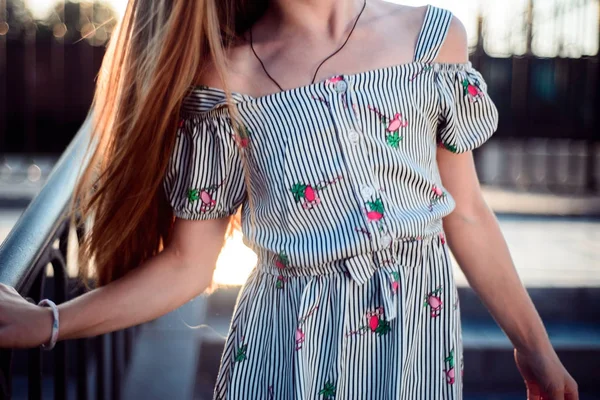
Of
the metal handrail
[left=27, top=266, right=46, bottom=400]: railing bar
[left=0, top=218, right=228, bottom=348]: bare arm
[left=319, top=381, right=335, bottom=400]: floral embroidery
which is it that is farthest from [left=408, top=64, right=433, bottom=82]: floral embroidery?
[left=27, top=266, right=46, bottom=400]: railing bar

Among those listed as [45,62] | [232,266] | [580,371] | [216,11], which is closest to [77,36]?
[45,62]

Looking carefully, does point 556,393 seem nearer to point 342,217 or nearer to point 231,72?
point 342,217

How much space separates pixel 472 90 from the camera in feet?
4.47

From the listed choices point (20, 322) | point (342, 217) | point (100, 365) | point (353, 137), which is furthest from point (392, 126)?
point (100, 365)

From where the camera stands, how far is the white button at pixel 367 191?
125 centimetres

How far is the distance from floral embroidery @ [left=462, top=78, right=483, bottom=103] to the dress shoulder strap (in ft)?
0.26

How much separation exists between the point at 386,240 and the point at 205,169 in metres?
0.36

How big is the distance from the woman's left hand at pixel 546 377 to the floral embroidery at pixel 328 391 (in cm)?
41

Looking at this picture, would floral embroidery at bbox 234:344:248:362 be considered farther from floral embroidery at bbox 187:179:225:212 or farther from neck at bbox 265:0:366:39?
neck at bbox 265:0:366:39

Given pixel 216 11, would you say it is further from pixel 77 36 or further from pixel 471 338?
pixel 77 36

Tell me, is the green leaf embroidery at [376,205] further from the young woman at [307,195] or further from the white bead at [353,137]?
the white bead at [353,137]

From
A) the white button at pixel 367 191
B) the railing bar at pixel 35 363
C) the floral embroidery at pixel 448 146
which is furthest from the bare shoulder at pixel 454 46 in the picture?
the railing bar at pixel 35 363

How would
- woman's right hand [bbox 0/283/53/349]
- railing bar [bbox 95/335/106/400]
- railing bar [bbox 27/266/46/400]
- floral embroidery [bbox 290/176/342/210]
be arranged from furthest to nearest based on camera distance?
1. railing bar [bbox 95/335/106/400]
2. railing bar [bbox 27/266/46/400]
3. floral embroidery [bbox 290/176/342/210]
4. woman's right hand [bbox 0/283/53/349]

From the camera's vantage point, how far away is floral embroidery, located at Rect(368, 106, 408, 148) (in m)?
1.29
